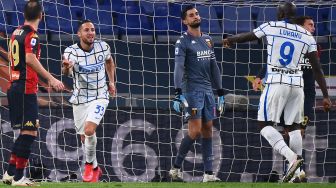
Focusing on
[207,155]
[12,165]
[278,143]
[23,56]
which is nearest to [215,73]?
[207,155]

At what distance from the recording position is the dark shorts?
10602 millimetres

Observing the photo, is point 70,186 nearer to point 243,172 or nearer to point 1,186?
point 1,186

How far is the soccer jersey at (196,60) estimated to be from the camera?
41.7ft

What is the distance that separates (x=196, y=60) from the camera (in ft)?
41.8

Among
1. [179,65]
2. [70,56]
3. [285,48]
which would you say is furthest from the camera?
[70,56]

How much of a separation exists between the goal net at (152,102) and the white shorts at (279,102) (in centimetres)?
344

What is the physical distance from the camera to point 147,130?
14844 millimetres

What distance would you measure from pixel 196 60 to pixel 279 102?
5.80 feet

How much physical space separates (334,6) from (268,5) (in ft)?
3.69

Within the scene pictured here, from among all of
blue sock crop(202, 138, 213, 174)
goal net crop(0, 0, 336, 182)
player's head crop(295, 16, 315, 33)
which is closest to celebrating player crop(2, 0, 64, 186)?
blue sock crop(202, 138, 213, 174)

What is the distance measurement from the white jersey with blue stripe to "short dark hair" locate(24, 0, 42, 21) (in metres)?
2.48

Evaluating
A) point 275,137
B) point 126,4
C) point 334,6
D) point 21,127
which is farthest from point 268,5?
point 21,127

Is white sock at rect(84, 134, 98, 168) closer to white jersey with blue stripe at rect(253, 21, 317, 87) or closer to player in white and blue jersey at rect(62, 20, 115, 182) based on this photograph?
player in white and blue jersey at rect(62, 20, 115, 182)

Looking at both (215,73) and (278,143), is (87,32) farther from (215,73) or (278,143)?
(278,143)
